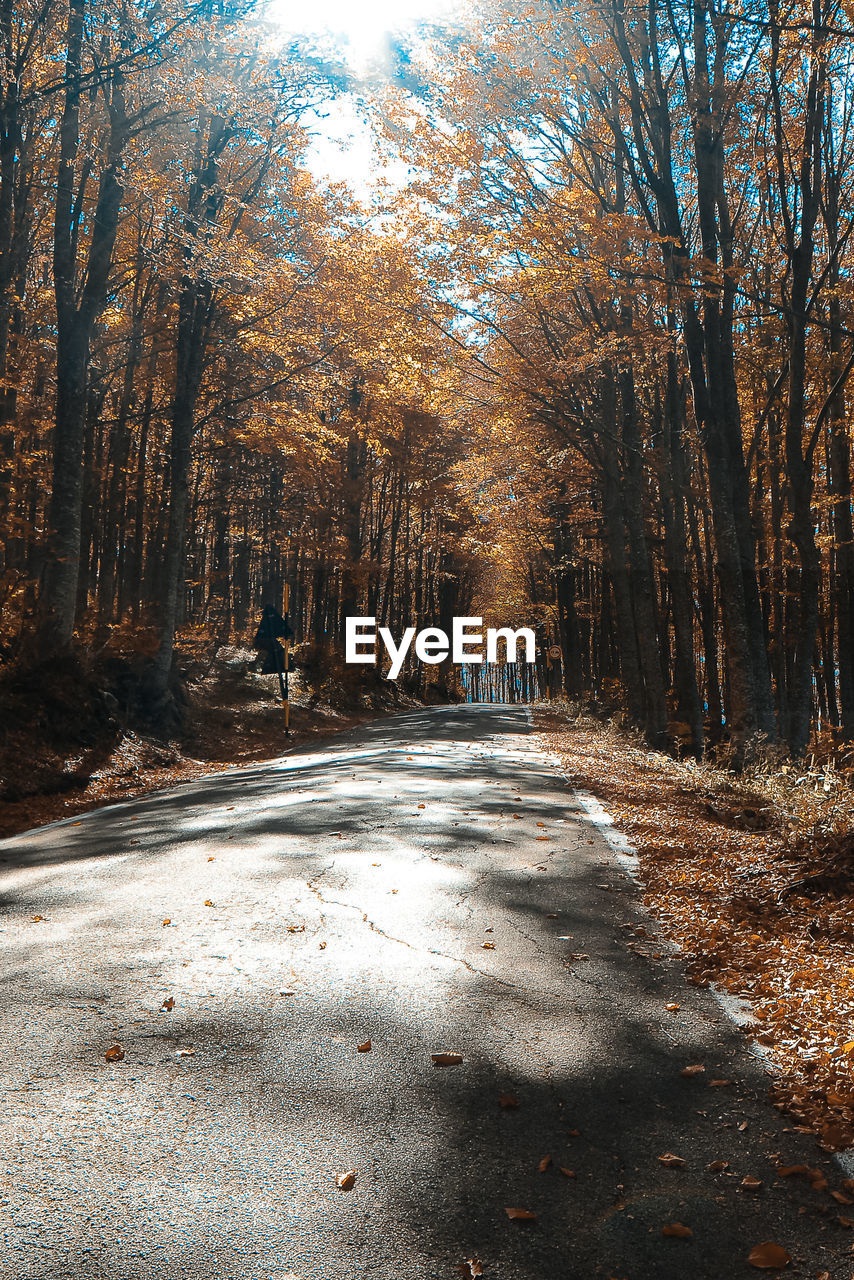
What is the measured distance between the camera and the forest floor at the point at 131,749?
991 cm

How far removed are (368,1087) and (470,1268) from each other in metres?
1.03

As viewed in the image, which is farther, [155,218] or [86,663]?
[155,218]

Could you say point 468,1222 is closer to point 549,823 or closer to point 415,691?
point 549,823

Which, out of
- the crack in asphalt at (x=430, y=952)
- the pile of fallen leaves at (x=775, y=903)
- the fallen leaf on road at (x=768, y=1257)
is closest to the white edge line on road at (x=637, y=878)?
the pile of fallen leaves at (x=775, y=903)

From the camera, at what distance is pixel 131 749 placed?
1299 cm

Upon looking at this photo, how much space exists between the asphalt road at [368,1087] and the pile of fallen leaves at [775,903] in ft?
0.63

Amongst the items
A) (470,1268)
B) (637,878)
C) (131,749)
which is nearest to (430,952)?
(637,878)

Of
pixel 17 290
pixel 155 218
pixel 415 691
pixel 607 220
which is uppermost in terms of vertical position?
pixel 155 218

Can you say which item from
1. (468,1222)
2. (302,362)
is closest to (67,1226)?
(468,1222)

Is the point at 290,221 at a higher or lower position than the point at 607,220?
higher

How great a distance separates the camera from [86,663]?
13.4m

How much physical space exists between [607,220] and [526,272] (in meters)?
2.41

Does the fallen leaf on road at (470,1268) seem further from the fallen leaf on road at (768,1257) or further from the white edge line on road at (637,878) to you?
the white edge line on road at (637,878)

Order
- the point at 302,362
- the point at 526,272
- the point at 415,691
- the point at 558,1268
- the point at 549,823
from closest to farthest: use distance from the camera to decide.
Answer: the point at 558,1268, the point at 549,823, the point at 526,272, the point at 302,362, the point at 415,691
